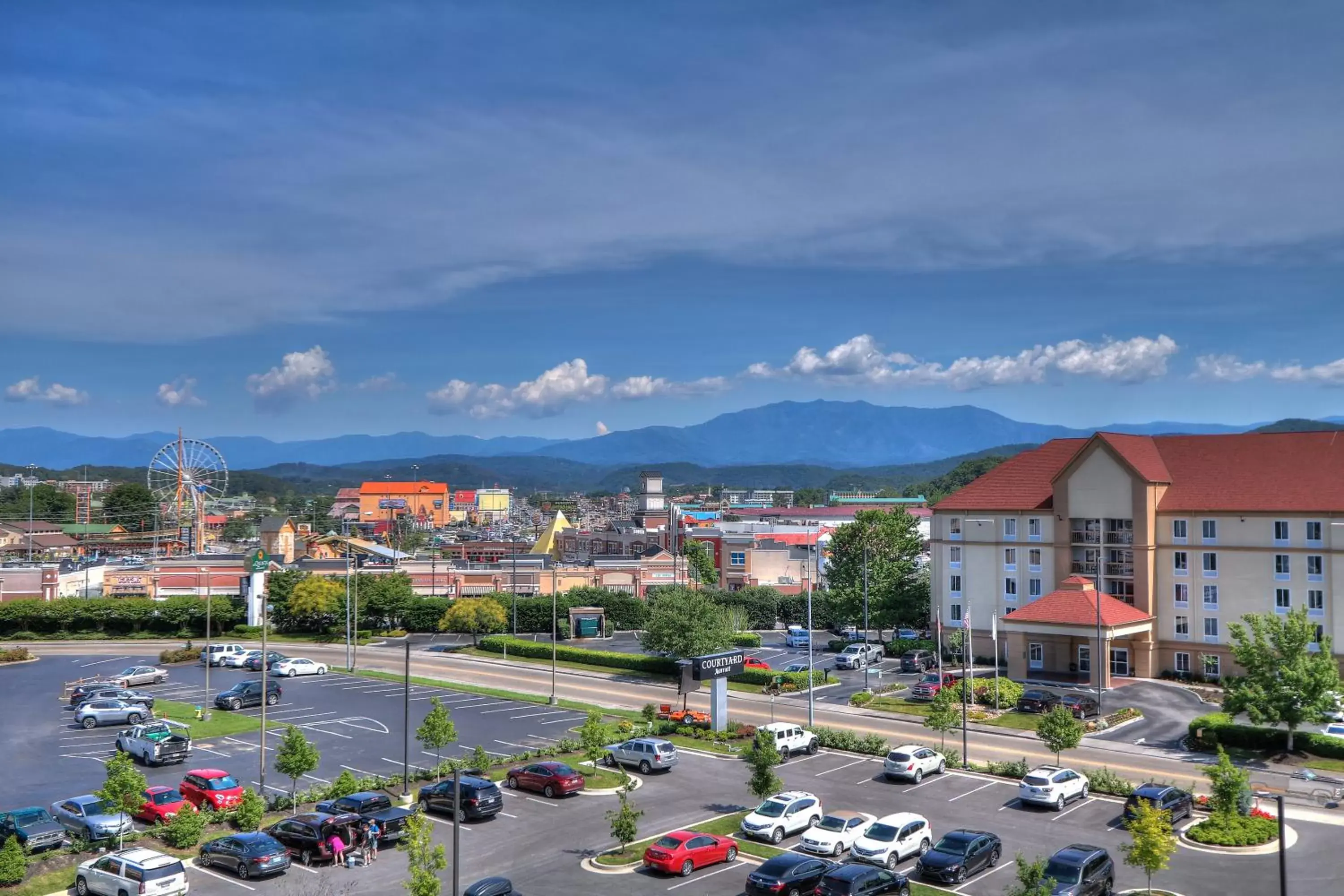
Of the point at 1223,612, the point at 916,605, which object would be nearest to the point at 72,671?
the point at 916,605

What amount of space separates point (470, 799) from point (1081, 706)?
114 feet

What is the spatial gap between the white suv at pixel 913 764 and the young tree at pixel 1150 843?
45.9ft

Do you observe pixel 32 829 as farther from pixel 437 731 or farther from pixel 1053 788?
pixel 1053 788

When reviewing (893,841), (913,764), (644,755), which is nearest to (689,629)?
(644,755)

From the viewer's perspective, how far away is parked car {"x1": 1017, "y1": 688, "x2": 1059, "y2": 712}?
5691 cm

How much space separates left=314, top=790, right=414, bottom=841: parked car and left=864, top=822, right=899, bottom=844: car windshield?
49.7ft

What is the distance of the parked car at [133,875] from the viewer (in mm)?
28938

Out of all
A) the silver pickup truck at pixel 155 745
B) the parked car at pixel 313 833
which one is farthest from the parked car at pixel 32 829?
the silver pickup truck at pixel 155 745

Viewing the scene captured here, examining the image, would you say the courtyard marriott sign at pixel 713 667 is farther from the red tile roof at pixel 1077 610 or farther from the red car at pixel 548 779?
the red tile roof at pixel 1077 610

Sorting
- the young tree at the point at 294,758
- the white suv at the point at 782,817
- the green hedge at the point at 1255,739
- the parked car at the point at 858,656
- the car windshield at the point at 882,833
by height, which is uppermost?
the young tree at the point at 294,758

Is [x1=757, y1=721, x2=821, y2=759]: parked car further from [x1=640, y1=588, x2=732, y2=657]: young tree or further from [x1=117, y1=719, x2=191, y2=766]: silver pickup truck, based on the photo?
[x1=117, y1=719, x2=191, y2=766]: silver pickup truck

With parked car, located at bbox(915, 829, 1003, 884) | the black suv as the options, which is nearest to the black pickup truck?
parked car, located at bbox(915, 829, 1003, 884)

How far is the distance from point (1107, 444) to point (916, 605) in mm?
20203

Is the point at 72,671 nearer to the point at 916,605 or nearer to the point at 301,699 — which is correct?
the point at 301,699
